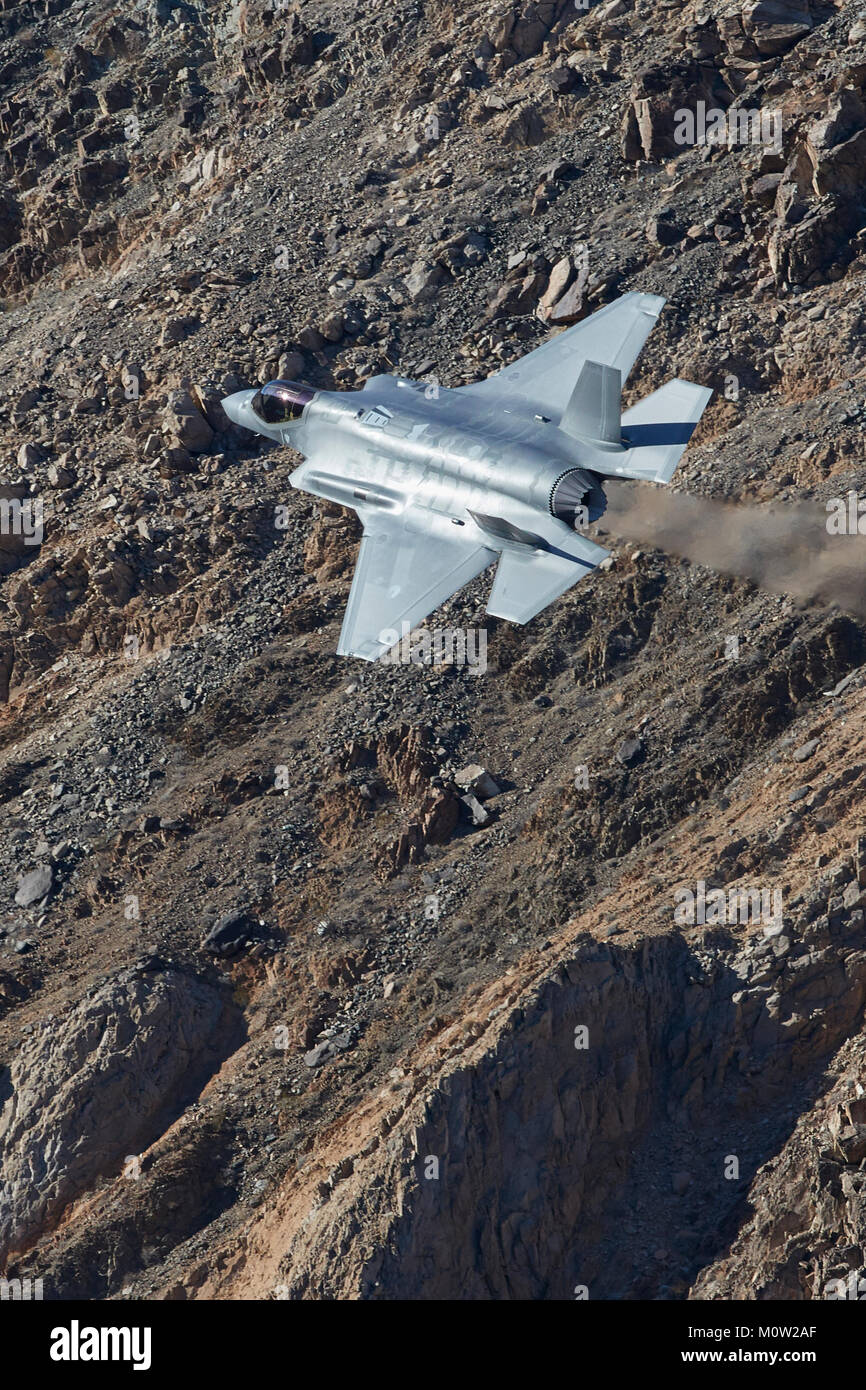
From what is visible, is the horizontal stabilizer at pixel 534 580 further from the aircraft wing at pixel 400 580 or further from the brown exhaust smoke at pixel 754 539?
the brown exhaust smoke at pixel 754 539

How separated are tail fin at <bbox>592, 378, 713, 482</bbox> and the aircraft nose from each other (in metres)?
11.8

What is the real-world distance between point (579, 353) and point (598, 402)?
495cm

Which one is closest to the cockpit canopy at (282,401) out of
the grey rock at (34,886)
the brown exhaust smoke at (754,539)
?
the brown exhaust smoke at (754,539)

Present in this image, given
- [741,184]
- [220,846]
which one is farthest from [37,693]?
[741,184]

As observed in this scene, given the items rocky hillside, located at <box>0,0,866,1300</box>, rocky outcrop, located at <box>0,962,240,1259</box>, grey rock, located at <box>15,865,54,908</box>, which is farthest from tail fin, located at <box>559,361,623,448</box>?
grey rock, located at <box>15,865,54,908</box>

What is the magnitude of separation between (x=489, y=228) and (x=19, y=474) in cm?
1766

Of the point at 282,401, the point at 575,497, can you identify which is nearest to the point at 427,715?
the point at 575,497

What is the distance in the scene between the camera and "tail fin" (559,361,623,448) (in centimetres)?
3578

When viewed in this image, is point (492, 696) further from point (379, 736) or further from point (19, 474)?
point (19, 474)

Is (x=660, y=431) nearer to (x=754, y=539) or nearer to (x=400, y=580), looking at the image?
Answer: (x=754, y=539)

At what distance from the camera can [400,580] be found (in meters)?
37.0

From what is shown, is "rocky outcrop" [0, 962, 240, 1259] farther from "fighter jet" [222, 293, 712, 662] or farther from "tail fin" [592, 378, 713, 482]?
"tail fin" [592, 378, 713, 482]

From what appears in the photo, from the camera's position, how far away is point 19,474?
169ft

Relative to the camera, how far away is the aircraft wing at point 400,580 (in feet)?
118
